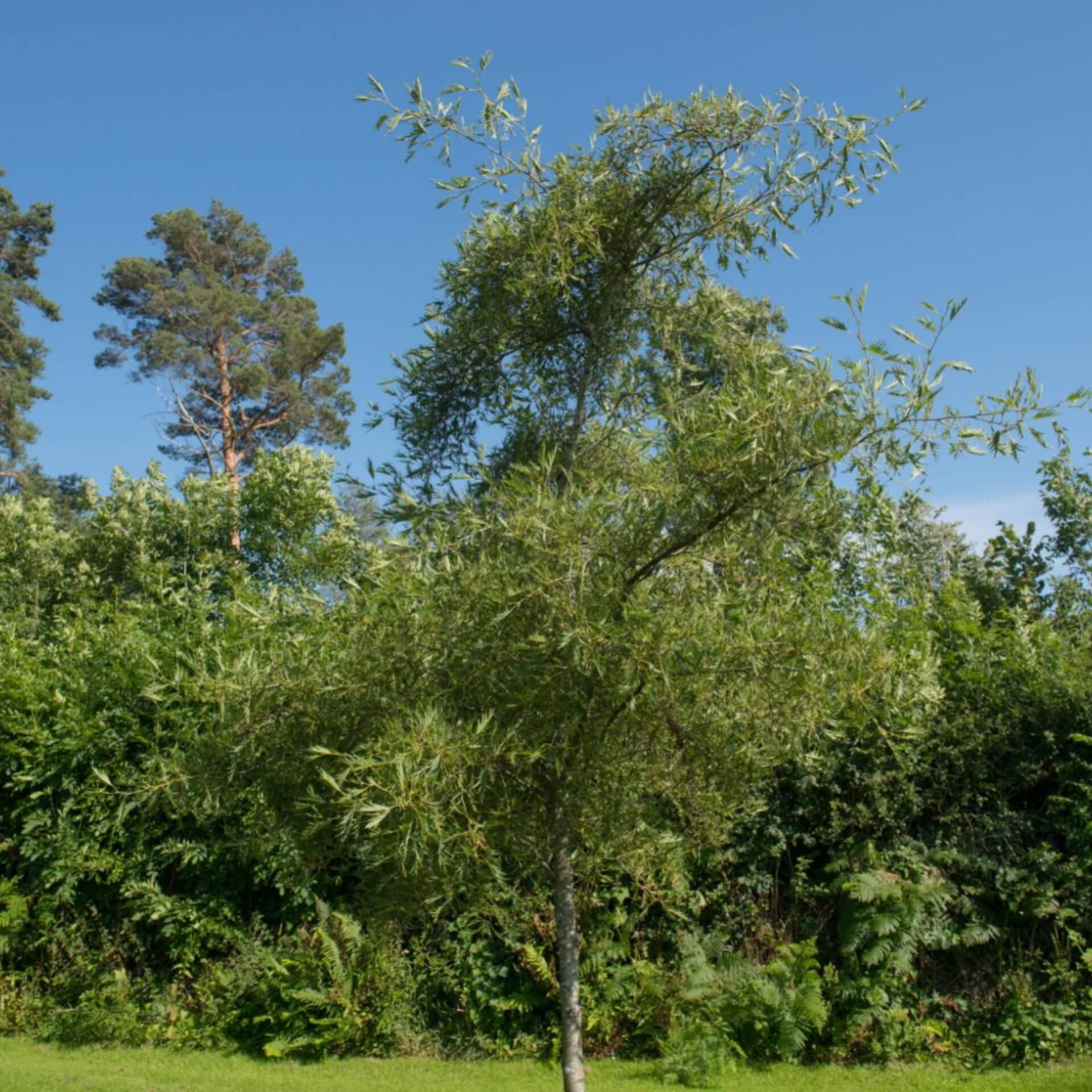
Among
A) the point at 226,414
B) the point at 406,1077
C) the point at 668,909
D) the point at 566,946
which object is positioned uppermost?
the point at 226,414

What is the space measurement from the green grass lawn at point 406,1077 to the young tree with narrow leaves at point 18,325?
18014 millimetres

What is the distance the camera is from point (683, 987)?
8078 millimetres

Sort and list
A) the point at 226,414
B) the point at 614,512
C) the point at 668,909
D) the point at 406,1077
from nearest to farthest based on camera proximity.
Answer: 1. the point at 614,512
2. the point at 668,909
3. the point at 406,1077
4. the point at 226,414

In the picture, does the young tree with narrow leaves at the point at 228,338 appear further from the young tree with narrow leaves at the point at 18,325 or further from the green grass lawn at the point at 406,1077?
the green grass lawn at the point at 406,1077

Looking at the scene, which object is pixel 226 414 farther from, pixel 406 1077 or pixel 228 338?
pixel 406 1077

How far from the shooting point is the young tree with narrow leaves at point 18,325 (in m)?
23.5

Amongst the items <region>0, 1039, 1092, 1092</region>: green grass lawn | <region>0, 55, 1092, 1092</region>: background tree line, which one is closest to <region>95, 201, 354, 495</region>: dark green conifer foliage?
<region>0, 55, 1092, 1092</region>: background tree line

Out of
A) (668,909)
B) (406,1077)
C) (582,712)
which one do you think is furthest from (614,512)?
(406,1077)

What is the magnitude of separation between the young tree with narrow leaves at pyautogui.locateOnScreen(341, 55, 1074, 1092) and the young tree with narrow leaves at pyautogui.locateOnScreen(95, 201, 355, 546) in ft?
62.2

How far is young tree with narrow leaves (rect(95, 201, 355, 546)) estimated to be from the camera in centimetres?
2338

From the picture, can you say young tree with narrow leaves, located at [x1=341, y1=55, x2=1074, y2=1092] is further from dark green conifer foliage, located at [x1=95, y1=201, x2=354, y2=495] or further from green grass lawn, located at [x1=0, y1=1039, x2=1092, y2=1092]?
dark green conifer foliage, located at [x1=95, y1=201, x2=354, y2=495]

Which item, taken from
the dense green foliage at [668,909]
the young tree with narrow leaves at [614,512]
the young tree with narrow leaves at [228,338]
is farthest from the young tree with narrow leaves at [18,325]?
the young tree with narrow leaves at [614,512]

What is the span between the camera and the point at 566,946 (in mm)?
4668

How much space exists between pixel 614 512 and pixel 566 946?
2.07 metres
